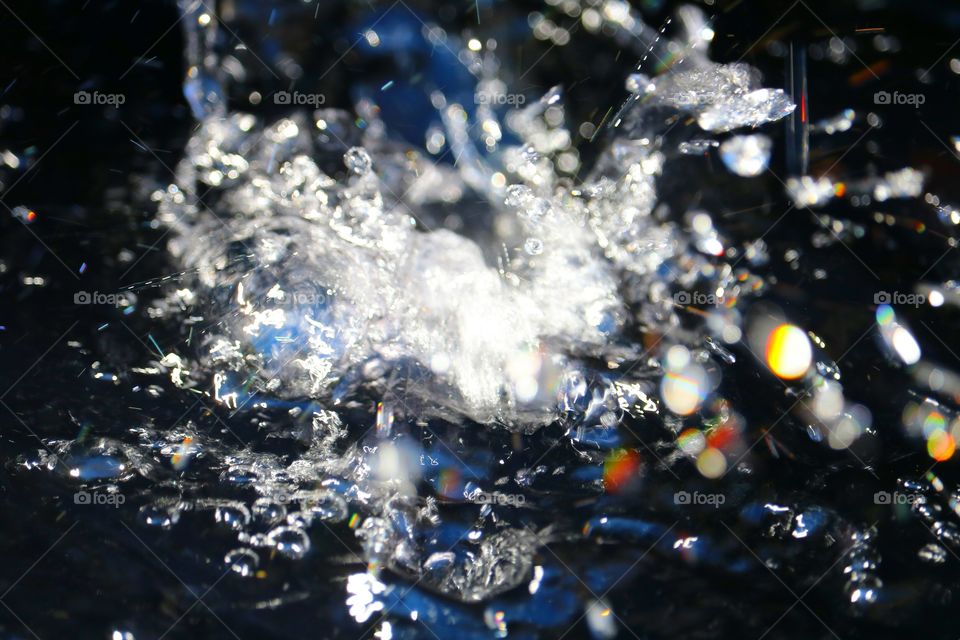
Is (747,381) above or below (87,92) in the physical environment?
below

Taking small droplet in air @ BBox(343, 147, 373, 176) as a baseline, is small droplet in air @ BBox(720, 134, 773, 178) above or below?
below

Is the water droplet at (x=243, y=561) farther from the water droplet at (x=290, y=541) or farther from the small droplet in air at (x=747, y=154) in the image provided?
the small droplet in air at (x=747, y=154)

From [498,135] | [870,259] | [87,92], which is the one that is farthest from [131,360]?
[870,259]

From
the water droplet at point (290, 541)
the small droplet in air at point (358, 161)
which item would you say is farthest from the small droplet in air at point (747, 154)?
the water droplet at point (290, 541)

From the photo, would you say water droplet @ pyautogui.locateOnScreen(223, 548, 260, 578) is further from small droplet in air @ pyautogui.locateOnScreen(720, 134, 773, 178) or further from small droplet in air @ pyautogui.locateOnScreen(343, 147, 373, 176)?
small droplet in air @ pyautogui.locateOnScreen(720, 134, 773, 178)

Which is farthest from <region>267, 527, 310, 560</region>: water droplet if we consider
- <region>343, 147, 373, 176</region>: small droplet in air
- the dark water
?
<region>343, 147, 373, 176</region>: small droplet in air

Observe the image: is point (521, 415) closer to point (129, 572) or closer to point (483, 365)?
point (483, 365)

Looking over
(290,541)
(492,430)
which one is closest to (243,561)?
(290,541)

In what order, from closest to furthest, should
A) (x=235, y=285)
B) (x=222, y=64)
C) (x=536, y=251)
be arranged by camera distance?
(x=235, y=285), (x=536, y=251), (x=222, y=64)
